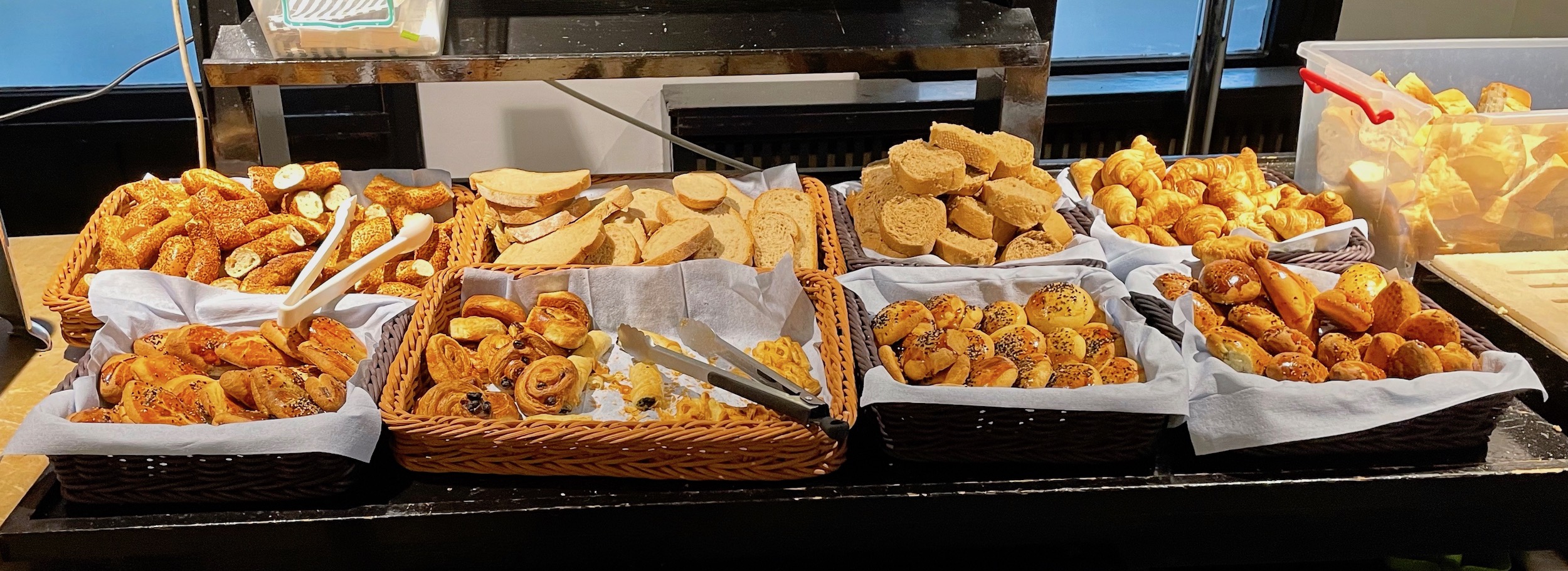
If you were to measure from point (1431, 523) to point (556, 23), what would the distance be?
5.16 feet

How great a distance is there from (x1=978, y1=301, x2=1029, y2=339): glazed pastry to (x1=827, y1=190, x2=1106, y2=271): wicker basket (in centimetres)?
12

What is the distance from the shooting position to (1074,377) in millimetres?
1387

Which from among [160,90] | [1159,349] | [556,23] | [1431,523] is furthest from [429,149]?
[1431,523]

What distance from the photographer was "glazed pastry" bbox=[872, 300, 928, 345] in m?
1.53

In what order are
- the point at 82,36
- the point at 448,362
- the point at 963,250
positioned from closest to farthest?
the point at 448,362 → the point at 963,250 → the point at 82,36

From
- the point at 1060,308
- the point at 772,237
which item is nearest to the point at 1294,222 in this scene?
the point at 1060,308

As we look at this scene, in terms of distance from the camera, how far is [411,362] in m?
1.42

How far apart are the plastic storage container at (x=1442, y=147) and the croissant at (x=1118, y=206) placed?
39 centimetres

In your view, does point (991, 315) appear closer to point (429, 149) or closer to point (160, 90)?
point (429, 149)

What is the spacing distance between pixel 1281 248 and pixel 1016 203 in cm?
44

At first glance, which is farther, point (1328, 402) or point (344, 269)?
point (344, 269)

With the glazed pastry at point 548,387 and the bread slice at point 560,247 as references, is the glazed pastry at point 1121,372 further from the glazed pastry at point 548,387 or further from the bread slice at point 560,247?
the bread slice at point 560,247

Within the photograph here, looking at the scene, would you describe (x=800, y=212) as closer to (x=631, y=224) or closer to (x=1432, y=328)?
(x=631, y=224)

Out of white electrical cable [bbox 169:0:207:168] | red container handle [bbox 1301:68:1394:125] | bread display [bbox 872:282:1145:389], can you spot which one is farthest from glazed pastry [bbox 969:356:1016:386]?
white electrical cable [bbox 169:0:207:168]
